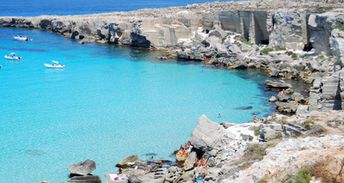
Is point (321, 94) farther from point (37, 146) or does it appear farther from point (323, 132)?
point (37, 146)

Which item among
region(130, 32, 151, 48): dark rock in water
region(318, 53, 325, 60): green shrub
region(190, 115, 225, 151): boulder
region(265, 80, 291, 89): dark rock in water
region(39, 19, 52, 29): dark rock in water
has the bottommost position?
region(265, 80, 291, 89): dark rock in water

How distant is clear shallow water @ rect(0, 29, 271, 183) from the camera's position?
1155 inches

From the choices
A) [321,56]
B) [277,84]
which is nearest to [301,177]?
[277,84]

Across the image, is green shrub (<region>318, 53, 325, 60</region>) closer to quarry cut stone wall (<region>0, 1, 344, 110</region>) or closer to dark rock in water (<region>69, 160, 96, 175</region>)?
quarry cut stone wall (<region>0, 1, 344, 110</region>)

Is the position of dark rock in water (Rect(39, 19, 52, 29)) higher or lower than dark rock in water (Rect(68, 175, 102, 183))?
higher

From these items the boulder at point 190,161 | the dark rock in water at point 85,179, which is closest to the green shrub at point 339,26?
the boulder at point 190,161

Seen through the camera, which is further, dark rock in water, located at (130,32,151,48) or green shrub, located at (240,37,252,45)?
dark rock in water, located at (130,32,151,48)

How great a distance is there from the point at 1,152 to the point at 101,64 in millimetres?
28405

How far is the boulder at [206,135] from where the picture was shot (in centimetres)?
2639

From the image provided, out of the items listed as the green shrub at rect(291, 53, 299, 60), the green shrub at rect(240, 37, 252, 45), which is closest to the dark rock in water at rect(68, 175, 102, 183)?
the green shrub at rect(291, 53, 299, 60)

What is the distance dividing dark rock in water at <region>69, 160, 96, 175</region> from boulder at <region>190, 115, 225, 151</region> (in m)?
5.28

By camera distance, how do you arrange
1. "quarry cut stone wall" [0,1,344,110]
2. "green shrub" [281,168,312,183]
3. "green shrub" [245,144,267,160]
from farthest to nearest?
1. "quarry cut stone wall" [0,1,344,110]
2. "green shrub" [245,144,267,160]
3. "green shrub" [281,168,312,183]

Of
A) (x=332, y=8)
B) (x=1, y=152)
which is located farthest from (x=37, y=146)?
(x=332, y=8)

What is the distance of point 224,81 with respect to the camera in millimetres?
47625
